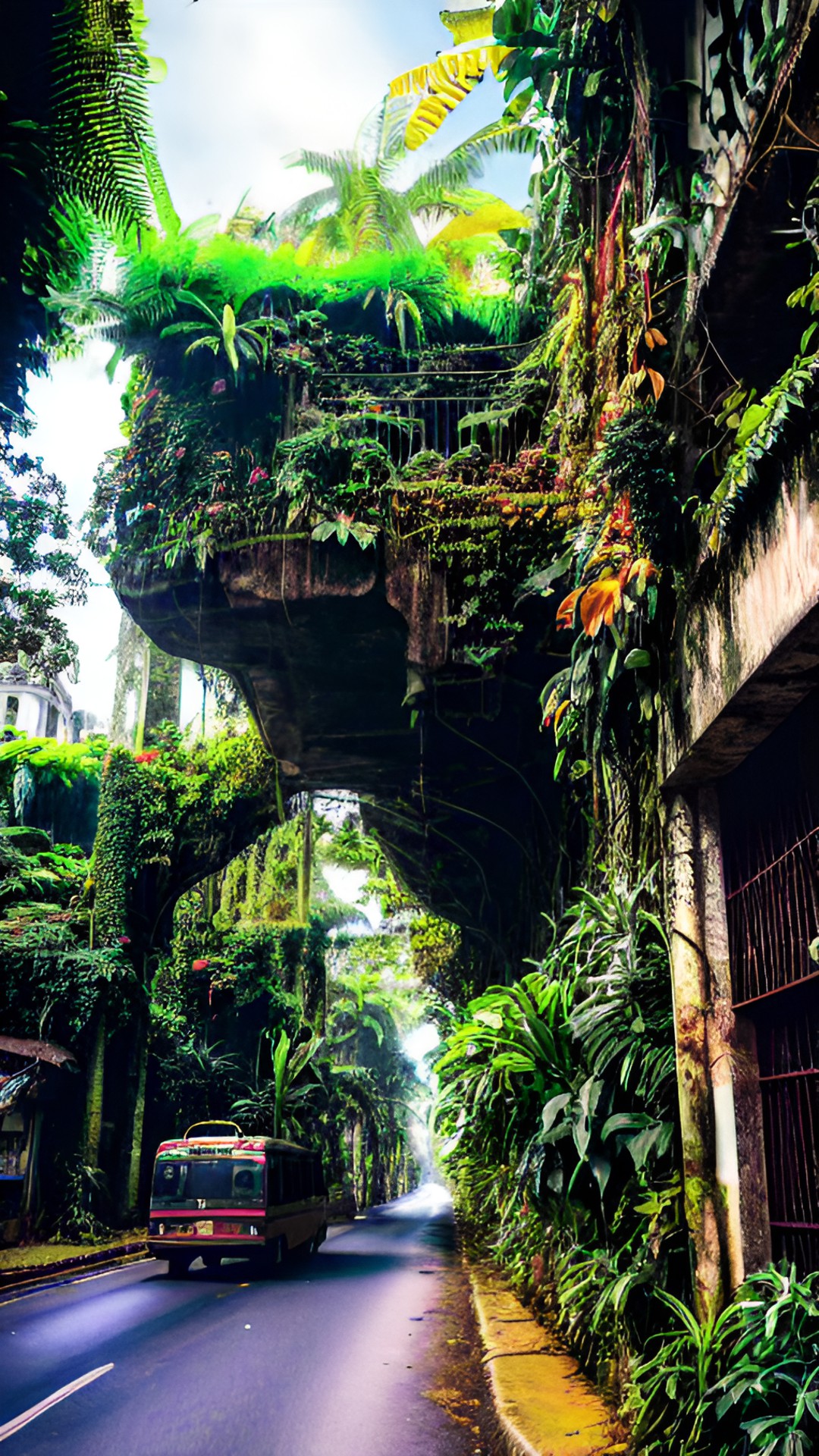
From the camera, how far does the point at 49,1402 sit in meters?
6.09

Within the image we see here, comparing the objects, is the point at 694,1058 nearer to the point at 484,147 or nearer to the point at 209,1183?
the point at 209,1183

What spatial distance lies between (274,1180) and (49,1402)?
6.78 meters

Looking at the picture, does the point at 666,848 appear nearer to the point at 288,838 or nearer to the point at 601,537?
the point at 601,537

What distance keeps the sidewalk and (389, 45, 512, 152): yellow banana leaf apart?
11.0m

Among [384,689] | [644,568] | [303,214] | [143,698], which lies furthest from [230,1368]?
[143,698]

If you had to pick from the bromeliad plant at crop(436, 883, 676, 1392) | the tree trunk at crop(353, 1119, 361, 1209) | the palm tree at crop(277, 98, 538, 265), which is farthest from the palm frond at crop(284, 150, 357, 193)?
the tree trunk at crop(353, 1119, 361, 1209)

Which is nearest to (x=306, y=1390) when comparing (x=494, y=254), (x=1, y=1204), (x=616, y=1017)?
(x=616, y=1017)

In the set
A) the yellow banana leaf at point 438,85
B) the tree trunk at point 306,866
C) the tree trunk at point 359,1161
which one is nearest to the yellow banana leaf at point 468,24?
the yellow banana leaf at point 438,85

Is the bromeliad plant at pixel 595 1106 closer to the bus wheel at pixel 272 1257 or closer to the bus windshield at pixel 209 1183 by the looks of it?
the bus windshield at pixel 209 1183

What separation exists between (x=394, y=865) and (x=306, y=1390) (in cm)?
1361

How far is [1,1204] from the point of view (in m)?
15.6

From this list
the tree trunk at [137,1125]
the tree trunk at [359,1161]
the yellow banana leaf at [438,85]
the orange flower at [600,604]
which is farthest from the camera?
the tree trunk at [359,1161]

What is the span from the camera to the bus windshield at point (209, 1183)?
12.3 m

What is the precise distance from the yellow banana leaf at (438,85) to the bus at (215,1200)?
11346mm
